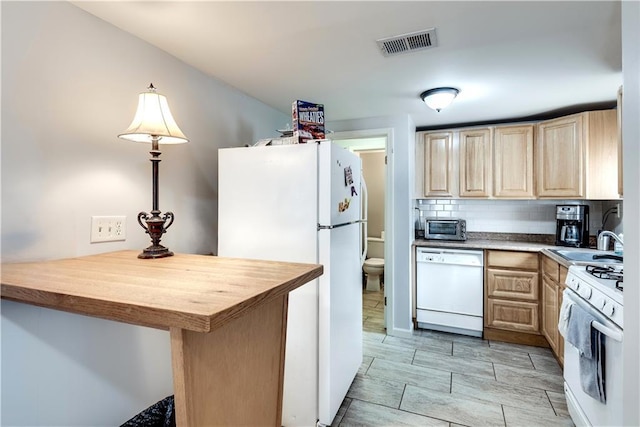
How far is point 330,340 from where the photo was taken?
1782 millimetres

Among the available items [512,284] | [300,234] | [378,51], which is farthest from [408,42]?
[512,284]

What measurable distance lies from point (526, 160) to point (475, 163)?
449mm

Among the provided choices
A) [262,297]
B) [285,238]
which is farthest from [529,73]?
[262,297]

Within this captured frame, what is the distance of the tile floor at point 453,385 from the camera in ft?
6.32

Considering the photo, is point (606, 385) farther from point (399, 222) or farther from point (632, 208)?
point (399, 222)

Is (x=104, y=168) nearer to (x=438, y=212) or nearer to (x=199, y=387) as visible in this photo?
(x=199, y=387)

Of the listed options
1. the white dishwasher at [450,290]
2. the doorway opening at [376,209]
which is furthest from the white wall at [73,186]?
the white dishwasher at [450,290]

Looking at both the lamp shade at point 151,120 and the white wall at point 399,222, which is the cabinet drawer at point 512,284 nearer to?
the white wall at point 399,222

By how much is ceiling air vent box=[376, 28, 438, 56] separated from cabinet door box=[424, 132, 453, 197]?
185 centimetres

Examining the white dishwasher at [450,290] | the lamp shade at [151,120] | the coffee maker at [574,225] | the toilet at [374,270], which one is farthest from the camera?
the toilet at [374,270]

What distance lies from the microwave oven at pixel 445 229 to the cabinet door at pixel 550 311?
0.86 m

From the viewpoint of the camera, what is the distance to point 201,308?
2.32ft

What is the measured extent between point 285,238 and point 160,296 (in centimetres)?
103

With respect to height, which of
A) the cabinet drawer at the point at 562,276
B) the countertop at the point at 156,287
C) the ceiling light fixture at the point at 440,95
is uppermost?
the ceiling light fixture at the point at 440,95
